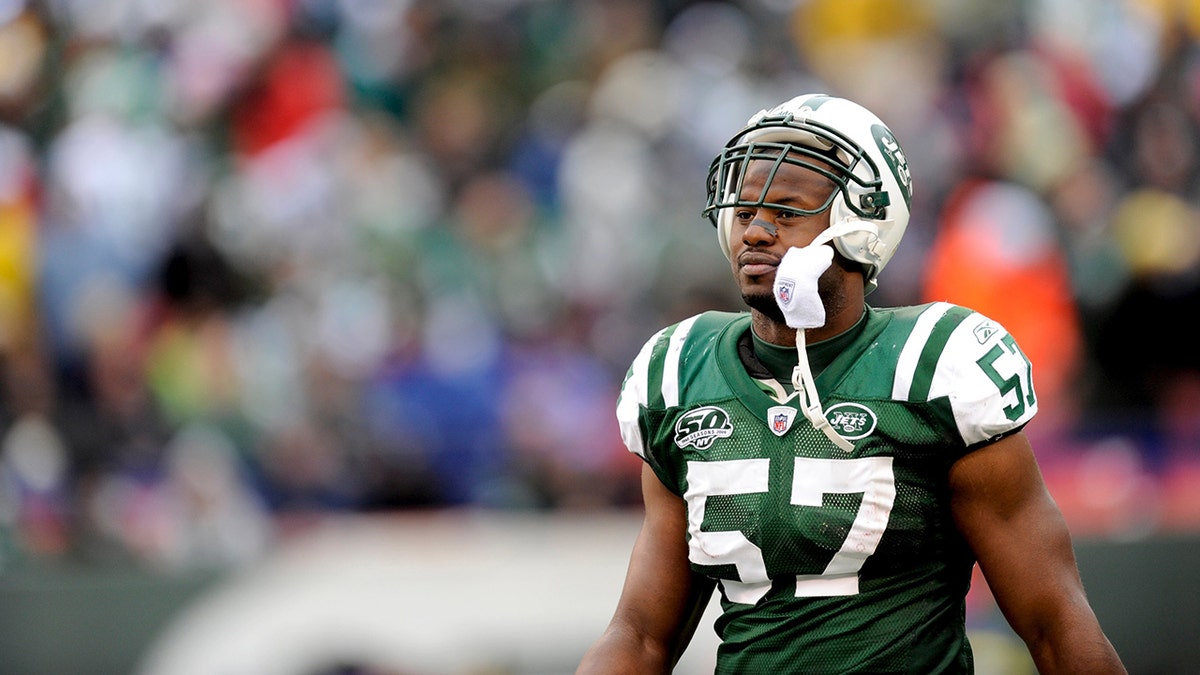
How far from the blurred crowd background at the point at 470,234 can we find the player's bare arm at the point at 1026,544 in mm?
4394

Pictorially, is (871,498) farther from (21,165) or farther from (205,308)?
(21,165)

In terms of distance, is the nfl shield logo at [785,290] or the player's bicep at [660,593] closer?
the nfl shield logo at [785,290]

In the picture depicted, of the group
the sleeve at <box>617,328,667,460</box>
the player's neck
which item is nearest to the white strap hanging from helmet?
the player's neck

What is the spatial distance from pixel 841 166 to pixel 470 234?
220 inches

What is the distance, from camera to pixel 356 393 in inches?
308

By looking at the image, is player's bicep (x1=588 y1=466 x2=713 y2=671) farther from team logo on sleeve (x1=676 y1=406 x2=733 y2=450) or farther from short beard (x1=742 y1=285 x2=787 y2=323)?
short beard (x1=742 y1=285 x2=787 y2=323)

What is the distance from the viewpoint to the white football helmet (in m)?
3.16

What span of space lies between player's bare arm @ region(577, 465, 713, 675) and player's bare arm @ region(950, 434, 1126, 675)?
2.07ft

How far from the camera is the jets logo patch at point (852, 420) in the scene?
10.1 ft

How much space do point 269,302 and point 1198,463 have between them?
4.82 m

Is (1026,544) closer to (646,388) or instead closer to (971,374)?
(971,374)

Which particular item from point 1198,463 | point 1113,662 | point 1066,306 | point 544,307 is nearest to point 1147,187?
point 1066,306

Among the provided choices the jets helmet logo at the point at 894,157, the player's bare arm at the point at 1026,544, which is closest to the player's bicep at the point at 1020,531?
the player's bare arm at the point at 1026,544

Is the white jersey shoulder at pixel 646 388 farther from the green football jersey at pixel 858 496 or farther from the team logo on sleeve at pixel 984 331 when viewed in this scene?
the team logo on sleeve at pixel 984 331
